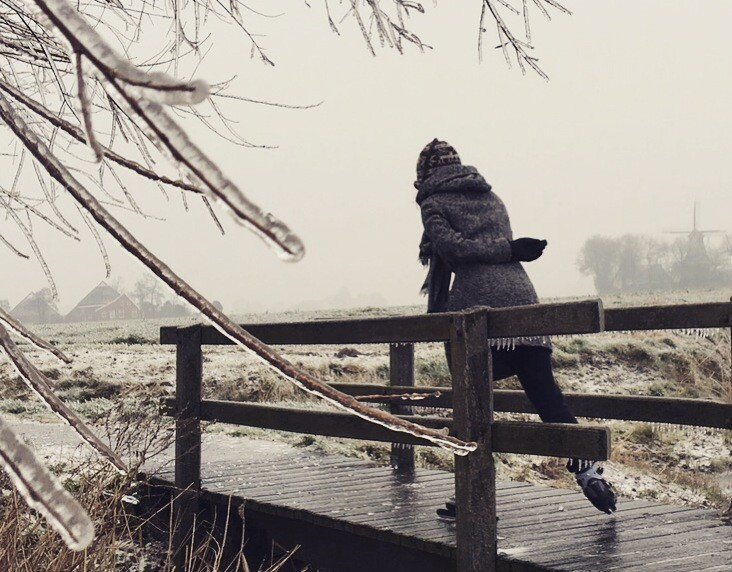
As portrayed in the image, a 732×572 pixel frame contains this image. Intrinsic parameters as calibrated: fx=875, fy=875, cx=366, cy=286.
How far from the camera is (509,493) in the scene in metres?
5.18

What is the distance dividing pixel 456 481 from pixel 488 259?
4.23 feet

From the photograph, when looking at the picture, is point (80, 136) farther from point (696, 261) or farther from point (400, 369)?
point (696, 261)

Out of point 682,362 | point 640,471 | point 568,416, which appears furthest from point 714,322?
point 682,362

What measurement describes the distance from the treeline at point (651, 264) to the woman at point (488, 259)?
7438 cm

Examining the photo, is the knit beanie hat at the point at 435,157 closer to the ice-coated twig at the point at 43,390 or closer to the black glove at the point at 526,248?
the black glove at the point at 526,248

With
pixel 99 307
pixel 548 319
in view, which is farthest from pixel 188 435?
pixel 99 307

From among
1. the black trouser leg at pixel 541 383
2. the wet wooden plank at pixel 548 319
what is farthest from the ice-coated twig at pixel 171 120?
the black trouser leg at pixel 541 383

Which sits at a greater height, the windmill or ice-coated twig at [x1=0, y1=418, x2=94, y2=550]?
the windmill

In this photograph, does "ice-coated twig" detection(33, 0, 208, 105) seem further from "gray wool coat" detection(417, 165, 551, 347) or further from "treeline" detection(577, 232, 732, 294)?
"treeline" detection(577, 232, 732, 294)

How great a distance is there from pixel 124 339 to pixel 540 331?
13724mm

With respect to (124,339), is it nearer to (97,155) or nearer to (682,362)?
(682,362)

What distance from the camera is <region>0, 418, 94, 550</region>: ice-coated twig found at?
2.91 ft

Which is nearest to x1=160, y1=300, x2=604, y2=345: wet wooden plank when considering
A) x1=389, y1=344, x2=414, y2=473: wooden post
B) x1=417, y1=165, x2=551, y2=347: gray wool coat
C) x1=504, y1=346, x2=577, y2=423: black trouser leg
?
x1=417, y1=165, x2=551, y2=347: gray wool coat

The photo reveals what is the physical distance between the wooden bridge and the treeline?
73.9 meters
